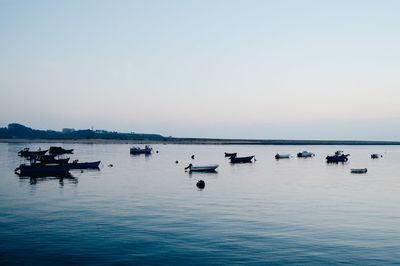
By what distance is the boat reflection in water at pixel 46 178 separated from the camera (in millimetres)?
59562

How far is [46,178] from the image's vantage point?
6375 centimetres

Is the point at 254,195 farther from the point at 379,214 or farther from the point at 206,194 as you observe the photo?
the point at 379,214

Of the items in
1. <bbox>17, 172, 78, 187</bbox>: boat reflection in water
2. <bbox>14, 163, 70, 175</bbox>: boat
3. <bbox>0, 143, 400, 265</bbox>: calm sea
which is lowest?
<bbox>0, 143, 400, 265</bbox>: calm sea

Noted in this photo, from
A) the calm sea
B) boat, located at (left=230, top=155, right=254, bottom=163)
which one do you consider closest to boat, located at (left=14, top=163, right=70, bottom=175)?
the calm sea

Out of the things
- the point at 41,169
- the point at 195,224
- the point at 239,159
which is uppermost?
the point at 239,159

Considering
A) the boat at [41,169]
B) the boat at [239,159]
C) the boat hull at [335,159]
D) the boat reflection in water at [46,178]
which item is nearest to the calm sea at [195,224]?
the boat reflection in water at [46,178]

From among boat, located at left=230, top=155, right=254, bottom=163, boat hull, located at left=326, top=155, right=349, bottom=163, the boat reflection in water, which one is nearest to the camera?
the boat reflection in water

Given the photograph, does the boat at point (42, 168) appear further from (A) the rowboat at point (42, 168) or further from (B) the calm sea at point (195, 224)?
(B) the calm sea at point (195, 224)

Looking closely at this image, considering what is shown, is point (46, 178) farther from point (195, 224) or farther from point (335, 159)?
point (335, 159)

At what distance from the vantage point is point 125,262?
70.8 ft

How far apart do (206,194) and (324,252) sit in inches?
984

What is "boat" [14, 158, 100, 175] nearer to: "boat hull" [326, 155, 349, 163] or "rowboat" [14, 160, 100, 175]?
"rowboat" [14, 160, 100, 175]

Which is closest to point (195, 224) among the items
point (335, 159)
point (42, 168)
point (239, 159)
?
point (42, 168)

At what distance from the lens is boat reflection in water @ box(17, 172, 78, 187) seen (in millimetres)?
59562
